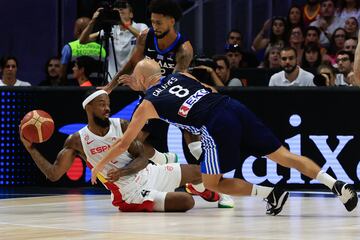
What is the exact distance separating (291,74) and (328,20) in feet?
9.21

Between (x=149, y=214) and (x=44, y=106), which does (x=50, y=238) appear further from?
(x=44, y=106)

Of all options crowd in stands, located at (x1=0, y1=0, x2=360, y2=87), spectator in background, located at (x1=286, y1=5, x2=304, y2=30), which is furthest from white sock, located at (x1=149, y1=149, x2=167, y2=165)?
spectator in background, located at (x1=286, y1=5, x2=304, y2=30)

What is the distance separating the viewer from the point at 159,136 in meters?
13.0

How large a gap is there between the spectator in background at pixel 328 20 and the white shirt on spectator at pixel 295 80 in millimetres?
2395

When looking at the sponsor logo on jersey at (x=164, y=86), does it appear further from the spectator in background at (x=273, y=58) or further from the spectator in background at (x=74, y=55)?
the spectator in background at (x=273, y=58)

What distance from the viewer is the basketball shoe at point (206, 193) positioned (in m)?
10.6

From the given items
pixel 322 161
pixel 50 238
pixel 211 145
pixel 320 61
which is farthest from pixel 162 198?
pixel 320 61

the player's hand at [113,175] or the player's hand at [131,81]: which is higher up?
the player's hand at [131,81]

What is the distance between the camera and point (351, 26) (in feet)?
51.0

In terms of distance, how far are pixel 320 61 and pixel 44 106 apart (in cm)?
396

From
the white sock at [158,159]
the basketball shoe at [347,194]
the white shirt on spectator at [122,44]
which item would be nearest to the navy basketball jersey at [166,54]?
the white sock at [158,159]

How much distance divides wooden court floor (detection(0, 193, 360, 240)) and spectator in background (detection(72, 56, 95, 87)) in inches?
116

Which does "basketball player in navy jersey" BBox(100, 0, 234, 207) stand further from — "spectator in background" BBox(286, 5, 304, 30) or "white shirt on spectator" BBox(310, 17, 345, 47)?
"white shirt on spectator" BBox(310, 17, 345, 47)

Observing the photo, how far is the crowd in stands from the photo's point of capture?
13.8 m
